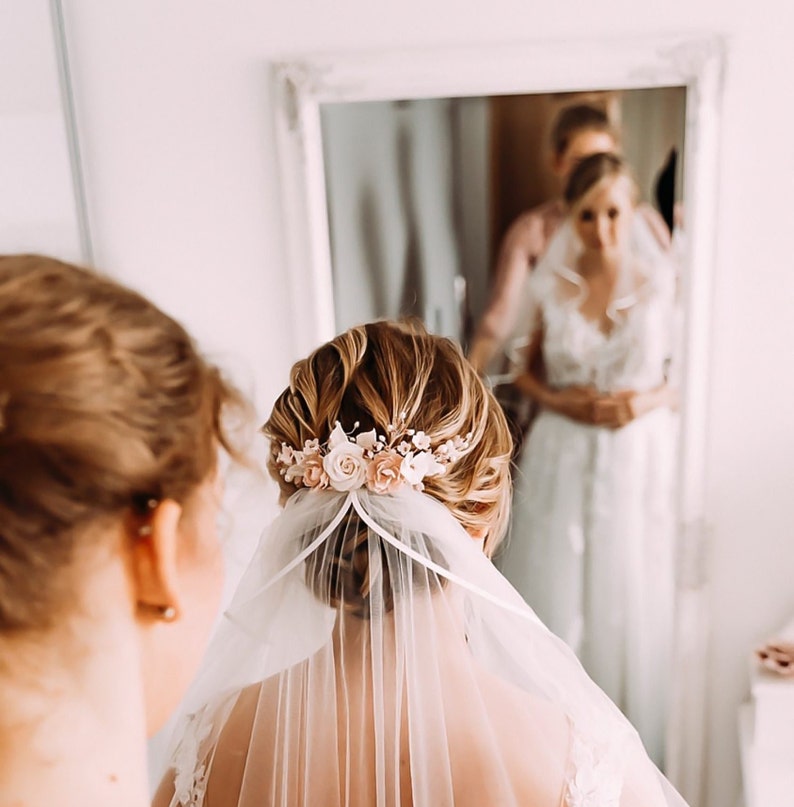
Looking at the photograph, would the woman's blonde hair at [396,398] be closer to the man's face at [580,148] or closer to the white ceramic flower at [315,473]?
the white ceramic flower at [315,473]

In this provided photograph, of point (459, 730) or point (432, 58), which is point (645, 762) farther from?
point (432, 58)

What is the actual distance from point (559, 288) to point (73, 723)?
1.31 m

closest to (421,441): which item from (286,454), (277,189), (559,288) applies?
(286,454)

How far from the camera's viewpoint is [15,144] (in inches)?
57.8

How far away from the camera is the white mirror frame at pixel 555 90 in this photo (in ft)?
4.95

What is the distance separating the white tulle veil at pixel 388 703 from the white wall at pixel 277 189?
0.78 m

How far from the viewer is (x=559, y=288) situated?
163cm

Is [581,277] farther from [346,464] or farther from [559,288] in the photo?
[346,464]

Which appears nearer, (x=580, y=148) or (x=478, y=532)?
(x=478, y=532)

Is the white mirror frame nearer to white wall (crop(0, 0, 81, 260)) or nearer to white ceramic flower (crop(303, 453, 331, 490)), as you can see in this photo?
white wall (crop(0, 0, 81, 260))

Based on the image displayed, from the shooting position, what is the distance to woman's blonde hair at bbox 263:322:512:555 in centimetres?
96

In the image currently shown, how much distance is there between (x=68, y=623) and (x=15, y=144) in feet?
4.06

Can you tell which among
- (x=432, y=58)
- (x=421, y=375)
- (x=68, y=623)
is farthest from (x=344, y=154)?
(x=68, y=623)

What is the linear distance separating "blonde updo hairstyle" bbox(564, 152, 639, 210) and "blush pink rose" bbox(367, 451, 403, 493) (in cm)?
84
